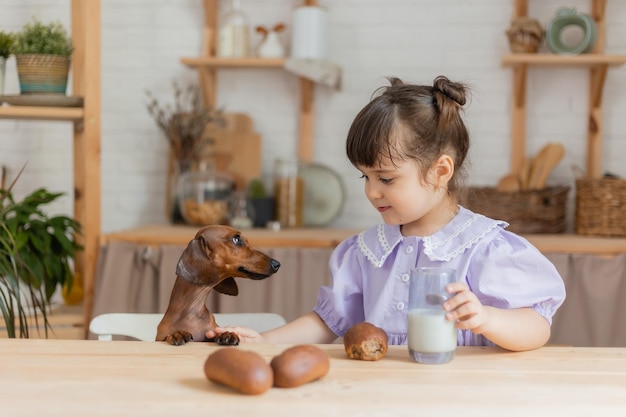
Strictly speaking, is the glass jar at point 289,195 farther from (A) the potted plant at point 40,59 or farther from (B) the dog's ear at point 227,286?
(B) the dog's ear at point 227,286

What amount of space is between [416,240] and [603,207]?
158 cm

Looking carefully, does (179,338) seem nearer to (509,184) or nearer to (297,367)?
(297,367)

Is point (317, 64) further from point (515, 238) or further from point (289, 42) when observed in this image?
point (515, 238)

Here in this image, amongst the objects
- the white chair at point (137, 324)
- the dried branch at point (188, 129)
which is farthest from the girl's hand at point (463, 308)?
the dried branch at point (188, 129)

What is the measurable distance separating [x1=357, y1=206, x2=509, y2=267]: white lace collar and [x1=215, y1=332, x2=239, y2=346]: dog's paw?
415mm

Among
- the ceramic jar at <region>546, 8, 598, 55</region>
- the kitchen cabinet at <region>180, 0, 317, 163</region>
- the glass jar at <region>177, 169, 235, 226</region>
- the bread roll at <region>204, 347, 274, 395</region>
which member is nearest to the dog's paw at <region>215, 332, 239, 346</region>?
the bread roll at <region>204, 347, 274, 395</region>

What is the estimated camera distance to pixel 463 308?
4.02 ft

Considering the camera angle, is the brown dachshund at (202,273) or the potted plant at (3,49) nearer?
the brown dachshund at (202,273)

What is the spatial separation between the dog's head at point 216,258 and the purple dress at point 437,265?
375mm

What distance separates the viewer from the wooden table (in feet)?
3.34

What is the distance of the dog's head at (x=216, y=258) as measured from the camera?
136 cm

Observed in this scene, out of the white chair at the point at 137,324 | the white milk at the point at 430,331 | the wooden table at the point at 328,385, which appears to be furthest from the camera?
the white chair at the point at 137,324

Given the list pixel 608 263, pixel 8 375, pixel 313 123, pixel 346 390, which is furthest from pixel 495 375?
pixel 313 123

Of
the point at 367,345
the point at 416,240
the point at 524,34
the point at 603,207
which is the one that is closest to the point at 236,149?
the point at 524,34
